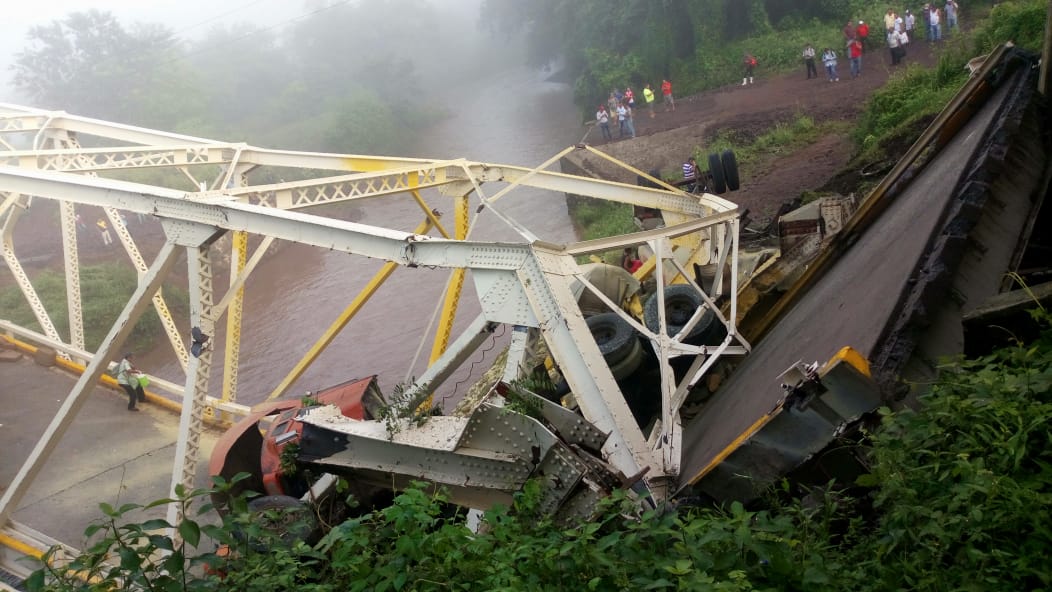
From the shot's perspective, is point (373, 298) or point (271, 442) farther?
point (373, 298)

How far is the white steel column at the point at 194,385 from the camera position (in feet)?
24.9

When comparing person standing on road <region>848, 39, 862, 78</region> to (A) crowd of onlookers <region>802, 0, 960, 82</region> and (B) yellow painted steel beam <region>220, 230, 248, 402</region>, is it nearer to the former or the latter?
(A) crowd of onlookers <region>802, 0, 960, 82</region>

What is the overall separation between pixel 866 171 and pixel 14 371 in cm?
1495

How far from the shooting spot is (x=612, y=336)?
8125mm

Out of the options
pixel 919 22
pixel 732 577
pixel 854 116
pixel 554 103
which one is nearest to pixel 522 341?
pixel 732 577

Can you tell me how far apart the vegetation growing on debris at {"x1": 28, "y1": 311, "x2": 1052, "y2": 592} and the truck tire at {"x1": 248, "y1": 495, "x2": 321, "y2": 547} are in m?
0.80

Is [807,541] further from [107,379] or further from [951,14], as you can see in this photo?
[951,14]

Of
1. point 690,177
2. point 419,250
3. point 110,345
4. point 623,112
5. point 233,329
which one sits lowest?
point 690,177

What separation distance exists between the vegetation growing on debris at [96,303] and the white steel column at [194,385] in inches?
656

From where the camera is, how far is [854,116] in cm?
2027

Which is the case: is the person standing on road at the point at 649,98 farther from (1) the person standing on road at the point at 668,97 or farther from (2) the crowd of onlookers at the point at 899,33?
(2) the crowd of onlookers at the point at 899,33

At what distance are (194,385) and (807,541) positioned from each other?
601 centimetres

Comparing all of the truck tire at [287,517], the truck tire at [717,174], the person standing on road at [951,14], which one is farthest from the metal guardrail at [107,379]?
the person standing on road at [951,14]

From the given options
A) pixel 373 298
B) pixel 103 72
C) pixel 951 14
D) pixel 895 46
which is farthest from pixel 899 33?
pixel 103 72
